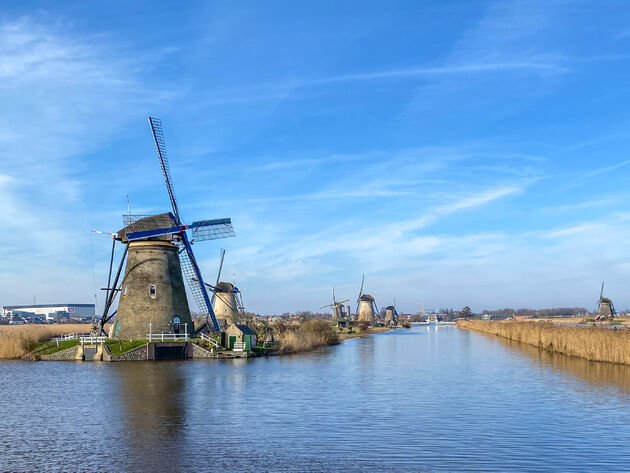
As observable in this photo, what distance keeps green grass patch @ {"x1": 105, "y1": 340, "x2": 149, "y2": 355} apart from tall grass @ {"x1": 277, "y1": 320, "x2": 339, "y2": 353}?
1110cm

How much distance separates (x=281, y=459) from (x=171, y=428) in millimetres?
5007

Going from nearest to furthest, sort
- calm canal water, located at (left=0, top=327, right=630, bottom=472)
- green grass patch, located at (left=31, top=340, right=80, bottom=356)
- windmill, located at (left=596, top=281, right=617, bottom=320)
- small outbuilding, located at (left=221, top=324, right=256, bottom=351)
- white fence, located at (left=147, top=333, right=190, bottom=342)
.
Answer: calm canal water, located at (left=0, top=327, right=630, bottom=472) < white fence, located at (left=147, top=333, right=190, bottom=342) < green grass patch, located at (left=31, top=340, right=80, bottom=356) < small outbuilding, located at (left=221, top=324, right=256, bottom=351) < windmill, located at (left=596, top=281, right=617, bottom=320)

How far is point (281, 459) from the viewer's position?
14055 mm

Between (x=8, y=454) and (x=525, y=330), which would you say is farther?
(x=525, y=330)

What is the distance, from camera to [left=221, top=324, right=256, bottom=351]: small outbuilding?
42031mm

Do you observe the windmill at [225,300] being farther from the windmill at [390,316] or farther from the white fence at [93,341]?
the windmill at [390,316]

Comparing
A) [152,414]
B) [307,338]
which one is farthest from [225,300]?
[152,414]

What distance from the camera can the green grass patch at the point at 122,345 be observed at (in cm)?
3900

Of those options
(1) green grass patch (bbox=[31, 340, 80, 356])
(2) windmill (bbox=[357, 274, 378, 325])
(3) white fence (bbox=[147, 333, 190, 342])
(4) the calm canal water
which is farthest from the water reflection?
(2) windmill (bbox=[357, 274, 378, 325])

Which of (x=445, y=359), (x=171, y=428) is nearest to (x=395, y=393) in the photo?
(x=171, y=428)

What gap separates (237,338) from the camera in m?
42.5

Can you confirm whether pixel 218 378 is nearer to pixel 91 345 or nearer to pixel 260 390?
pixel 260 390

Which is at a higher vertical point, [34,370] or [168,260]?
[168,260]

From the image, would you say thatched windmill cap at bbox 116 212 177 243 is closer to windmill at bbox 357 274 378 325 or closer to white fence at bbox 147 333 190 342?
white fence at bbox 147 333 190 342
